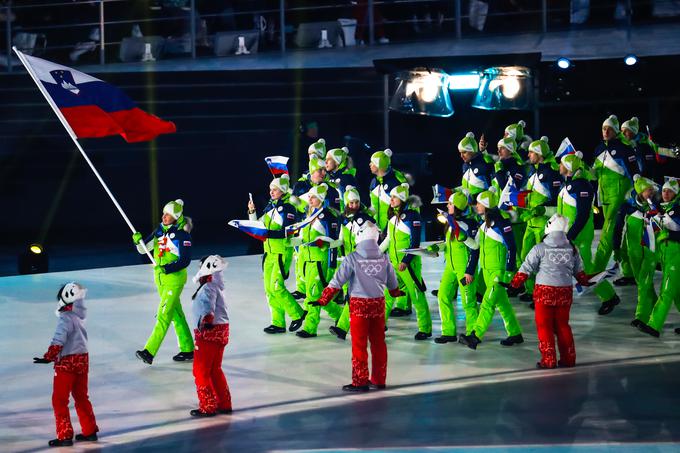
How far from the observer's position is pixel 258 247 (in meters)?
21.0

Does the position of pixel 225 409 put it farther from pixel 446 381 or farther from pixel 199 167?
pixel 199 167

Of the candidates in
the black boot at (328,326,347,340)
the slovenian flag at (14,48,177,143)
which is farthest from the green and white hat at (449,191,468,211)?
the slovenian flag at (14,48,177,143)

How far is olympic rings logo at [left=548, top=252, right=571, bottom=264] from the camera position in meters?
12.2

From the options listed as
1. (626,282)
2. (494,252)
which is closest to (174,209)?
(494,252)

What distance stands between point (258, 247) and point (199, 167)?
2485mm

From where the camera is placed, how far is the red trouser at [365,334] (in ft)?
37.8

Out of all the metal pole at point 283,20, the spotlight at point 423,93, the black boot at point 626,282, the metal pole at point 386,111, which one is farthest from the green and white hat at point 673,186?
the metal pole at point 283,20

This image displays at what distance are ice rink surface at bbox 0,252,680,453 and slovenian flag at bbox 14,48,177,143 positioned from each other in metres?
2.28

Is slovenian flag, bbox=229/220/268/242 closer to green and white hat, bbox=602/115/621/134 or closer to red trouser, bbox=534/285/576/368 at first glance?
red trouser, bbox=534/285/576/368

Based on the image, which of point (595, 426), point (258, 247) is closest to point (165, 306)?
point (595, 426)

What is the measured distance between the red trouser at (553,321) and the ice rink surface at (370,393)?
198mm

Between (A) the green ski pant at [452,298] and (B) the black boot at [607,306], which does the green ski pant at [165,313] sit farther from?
(B) the black boot at [607,306]

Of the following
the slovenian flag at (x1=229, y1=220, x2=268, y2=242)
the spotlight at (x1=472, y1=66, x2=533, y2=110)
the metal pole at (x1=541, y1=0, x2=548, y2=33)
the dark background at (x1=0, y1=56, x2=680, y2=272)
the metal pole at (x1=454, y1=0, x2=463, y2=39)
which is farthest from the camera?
the dark background at (x1=0, y1=56, x2=680, y2=272)

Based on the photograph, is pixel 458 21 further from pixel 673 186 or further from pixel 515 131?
pixel 673 186
